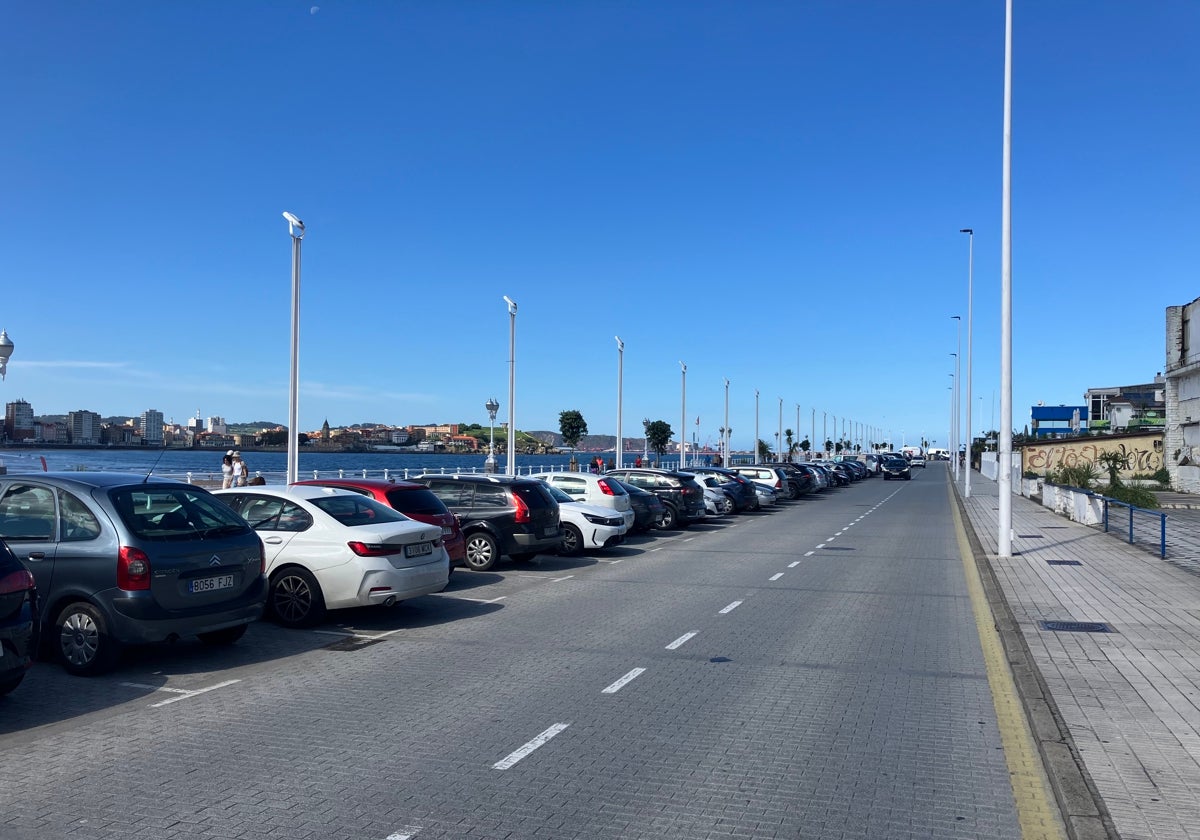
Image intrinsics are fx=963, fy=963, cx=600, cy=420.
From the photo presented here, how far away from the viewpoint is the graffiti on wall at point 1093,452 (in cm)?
5047

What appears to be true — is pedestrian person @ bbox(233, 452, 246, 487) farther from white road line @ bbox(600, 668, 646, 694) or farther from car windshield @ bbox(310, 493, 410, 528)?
white road line @ bbox(600, 668, 646, 694)

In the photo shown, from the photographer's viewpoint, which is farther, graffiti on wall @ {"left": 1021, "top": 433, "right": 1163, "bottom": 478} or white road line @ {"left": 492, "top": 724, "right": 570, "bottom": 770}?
graffiti on wall @ {"left": 1021, "top": 433, "right": 1163, "bottom": 478}

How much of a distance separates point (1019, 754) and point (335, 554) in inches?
270

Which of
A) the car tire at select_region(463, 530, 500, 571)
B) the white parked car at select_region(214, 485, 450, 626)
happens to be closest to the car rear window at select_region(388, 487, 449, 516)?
the white parked car at select_region(214, 485, 450, 626)

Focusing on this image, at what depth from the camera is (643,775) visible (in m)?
5.60

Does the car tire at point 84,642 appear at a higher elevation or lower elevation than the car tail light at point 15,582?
lower

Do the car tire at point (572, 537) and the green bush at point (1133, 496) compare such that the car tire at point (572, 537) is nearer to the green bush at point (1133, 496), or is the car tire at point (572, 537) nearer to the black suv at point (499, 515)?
the black suv at point (499, 515)

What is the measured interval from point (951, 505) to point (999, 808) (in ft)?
113

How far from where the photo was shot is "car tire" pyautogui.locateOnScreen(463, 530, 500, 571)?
1553 cm

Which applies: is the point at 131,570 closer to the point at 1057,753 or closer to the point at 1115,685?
the point at 1057,753

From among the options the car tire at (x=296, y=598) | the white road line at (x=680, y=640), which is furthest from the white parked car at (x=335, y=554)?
the white road line at (x=680, y=640)

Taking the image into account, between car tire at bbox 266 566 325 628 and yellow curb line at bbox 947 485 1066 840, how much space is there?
262 inches

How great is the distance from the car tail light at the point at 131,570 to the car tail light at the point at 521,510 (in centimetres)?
813

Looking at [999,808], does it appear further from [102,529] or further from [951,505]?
[951,505]
